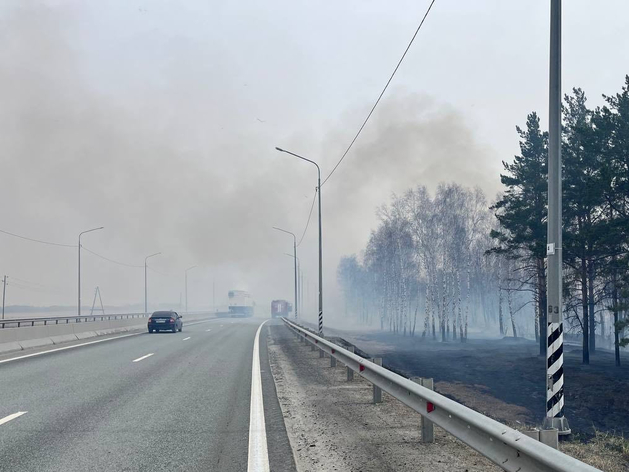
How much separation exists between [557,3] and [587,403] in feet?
59.4

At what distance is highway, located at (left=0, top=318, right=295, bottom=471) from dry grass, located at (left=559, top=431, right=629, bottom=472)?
3225mm

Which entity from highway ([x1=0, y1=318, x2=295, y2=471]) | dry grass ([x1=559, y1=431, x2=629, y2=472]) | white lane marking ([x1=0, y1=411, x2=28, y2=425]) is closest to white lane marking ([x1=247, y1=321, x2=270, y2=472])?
highway ([x1=0, y1=318, x2=295, y2=471])

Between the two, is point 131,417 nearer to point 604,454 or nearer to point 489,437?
point 489,437

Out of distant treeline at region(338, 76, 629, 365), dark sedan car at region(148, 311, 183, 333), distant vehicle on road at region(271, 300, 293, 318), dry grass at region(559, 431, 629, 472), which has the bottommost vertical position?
distant vehicle on road at region(271, 300, 293, 318)

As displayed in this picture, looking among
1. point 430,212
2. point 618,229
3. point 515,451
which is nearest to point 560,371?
point 515,451

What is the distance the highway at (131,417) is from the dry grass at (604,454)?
127 inches

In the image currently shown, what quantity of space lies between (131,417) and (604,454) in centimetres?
615

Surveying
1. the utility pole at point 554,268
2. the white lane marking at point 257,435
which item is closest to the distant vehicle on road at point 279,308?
the white lane marking at point 257,435

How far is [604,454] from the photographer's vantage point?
7000mm

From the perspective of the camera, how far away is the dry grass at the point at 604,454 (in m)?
6.12

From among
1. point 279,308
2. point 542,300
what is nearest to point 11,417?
point 542,300

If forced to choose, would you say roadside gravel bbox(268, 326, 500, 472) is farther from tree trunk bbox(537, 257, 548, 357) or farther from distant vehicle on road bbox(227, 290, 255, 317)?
distant vehicle on road bbox(227, 290, 255, 317)

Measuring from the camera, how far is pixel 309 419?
7969 mm

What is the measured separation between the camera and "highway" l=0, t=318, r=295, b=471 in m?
5.77
